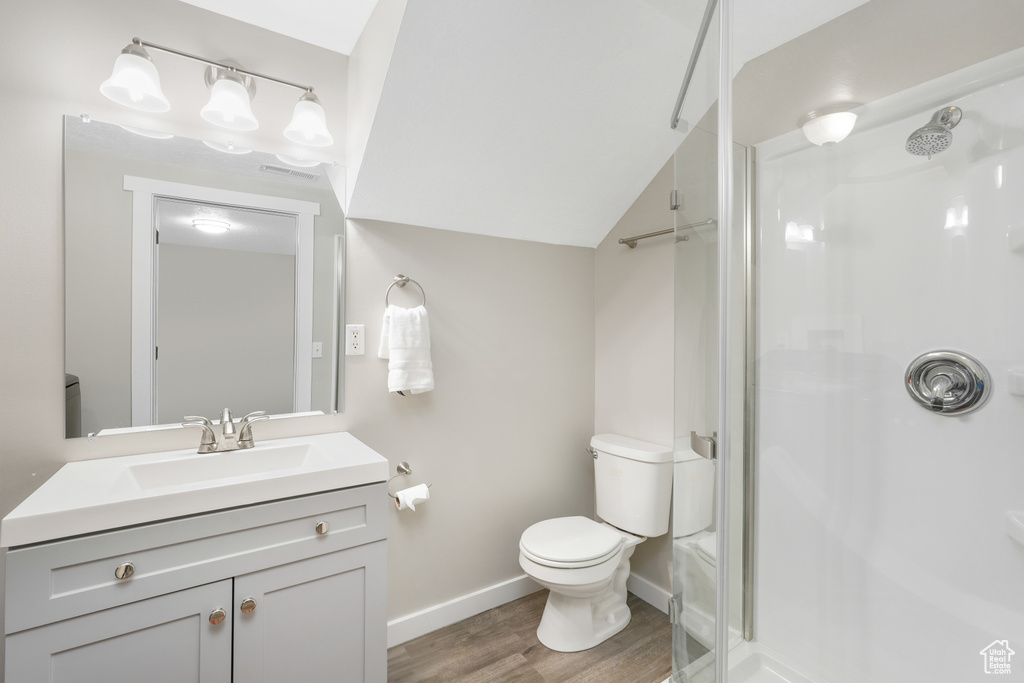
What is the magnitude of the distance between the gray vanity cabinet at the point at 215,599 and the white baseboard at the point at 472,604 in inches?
19.8

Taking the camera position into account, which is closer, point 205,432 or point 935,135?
point 935,135

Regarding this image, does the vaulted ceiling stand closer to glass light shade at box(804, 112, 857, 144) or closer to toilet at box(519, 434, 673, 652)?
glass light shade at box(804, 112, 857, 144)

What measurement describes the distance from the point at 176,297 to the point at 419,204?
873mm

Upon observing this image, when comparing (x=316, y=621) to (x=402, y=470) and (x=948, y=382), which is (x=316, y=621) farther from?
(x=948, y=382)

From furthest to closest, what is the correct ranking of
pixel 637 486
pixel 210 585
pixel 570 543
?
1. pixel 637 486
2. pixel 570 543
3. pixel 210 585

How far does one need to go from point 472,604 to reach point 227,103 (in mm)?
2122

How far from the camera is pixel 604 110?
1.72 meters

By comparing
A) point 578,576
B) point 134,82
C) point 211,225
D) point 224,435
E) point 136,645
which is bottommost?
point 578,576

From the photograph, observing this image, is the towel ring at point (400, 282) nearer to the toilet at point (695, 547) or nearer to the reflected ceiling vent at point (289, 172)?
the reflected ceiling vent at point (289, 172)

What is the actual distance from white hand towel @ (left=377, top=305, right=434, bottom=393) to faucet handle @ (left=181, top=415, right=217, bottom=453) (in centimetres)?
59

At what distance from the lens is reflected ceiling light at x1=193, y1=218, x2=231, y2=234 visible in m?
1.50

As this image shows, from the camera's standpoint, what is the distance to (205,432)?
146cm

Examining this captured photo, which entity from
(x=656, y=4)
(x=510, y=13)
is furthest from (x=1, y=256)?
(x=656, y=4)

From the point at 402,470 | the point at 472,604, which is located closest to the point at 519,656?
the point at 472,604
